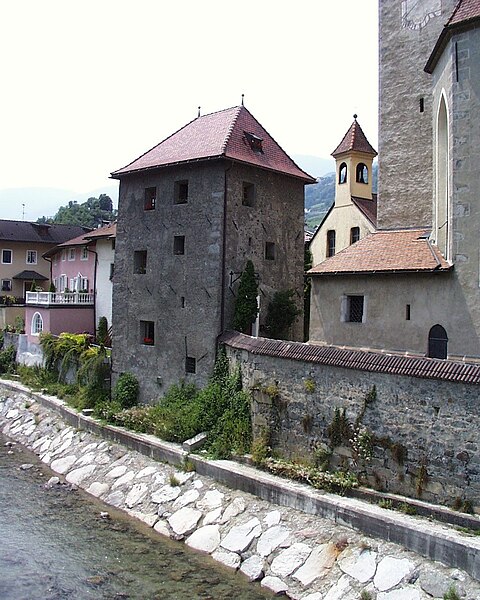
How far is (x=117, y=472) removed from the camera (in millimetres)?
21781

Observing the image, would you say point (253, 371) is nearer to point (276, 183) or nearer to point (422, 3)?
point (276, 183)

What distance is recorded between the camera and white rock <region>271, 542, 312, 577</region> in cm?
1467

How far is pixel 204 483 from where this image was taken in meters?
19.0

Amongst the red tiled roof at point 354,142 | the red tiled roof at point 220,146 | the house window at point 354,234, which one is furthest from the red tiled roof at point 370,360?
the red tiled roof at point 354,142

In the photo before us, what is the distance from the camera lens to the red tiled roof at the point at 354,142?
35469 mm

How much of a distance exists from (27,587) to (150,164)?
1637 centimetres

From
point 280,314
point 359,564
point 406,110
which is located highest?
point 406,110

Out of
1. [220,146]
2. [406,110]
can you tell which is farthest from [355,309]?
[220,146]

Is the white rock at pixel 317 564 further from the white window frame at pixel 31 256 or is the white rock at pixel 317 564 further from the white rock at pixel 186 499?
the white window frame at pixel 31 256

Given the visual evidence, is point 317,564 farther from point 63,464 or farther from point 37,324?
point 37,324

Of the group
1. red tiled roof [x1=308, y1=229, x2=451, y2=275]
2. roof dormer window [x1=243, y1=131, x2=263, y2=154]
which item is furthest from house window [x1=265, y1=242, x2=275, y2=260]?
red tiled roof [x1=308, y1=229, x2=451, y2=275]

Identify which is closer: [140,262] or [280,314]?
[280,314]

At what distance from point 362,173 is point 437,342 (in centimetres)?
1945

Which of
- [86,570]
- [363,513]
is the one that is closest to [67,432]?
[86,570]
